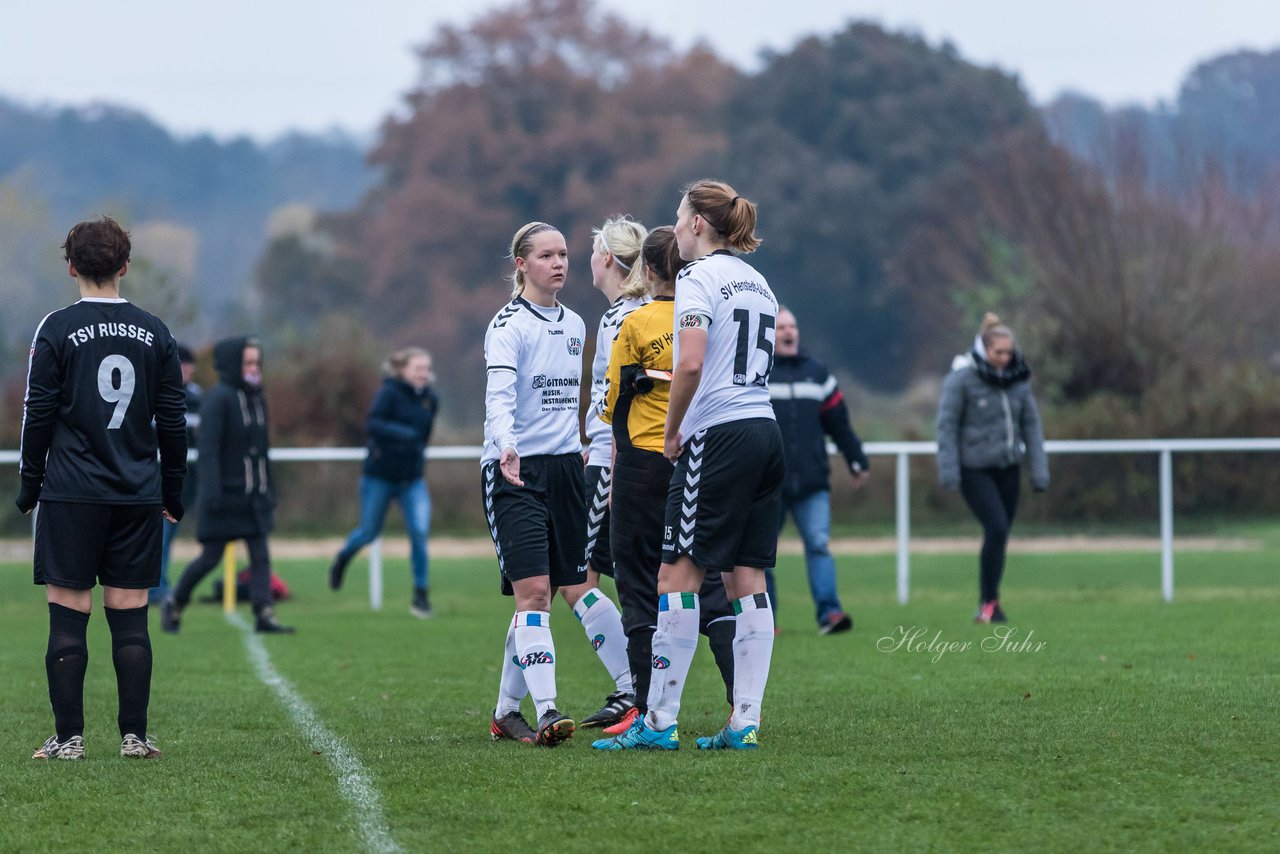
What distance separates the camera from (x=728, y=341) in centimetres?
613

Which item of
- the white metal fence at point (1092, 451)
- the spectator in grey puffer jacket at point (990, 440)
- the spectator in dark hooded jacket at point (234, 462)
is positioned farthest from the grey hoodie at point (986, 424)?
the spectator in dark hooded jacket at point (234, 462)

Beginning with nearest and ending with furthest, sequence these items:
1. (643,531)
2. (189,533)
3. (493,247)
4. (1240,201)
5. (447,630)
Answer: (643,531), (447,630), (189,533), (1240,201), (493,247)

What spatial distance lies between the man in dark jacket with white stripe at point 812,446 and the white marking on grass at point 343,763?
3.52 metres

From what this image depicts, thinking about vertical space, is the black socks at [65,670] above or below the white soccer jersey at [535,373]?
below

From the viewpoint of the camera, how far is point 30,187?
263 ft

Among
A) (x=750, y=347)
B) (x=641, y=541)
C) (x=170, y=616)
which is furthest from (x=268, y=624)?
(x=750, y=347)

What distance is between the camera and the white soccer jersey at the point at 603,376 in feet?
22.2

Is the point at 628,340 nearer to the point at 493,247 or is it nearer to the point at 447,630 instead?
the point at 447,630

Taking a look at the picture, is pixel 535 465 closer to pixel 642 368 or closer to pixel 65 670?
pixel 642 368

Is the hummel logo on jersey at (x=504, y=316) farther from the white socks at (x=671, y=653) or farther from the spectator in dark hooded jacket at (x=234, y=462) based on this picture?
the spectator in dark hooded jacket at (x=234, y=462)

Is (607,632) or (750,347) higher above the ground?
(750,347)

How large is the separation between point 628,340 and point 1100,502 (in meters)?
10.6

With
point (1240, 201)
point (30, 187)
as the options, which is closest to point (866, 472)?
point (1240, 201)

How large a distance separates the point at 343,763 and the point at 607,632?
1.32 m
